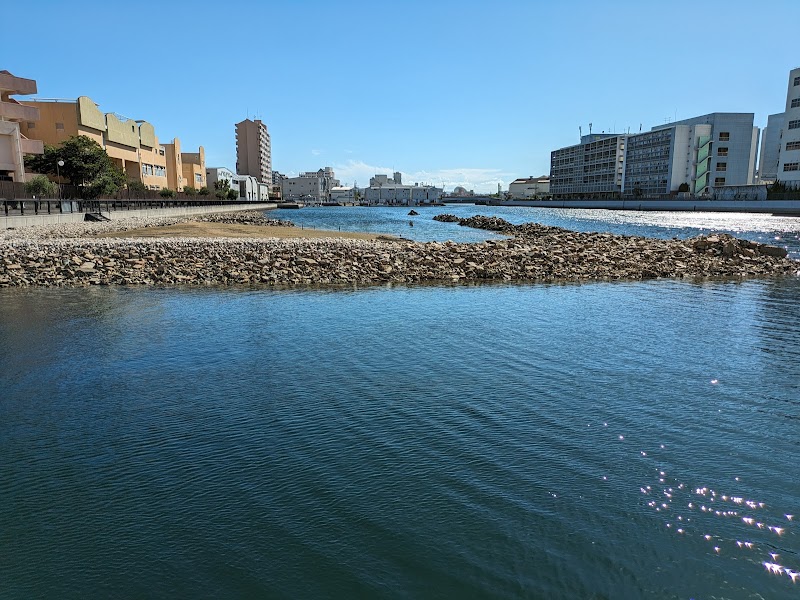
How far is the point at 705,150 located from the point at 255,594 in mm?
156558

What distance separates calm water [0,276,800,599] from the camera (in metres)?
Answer: 5.42

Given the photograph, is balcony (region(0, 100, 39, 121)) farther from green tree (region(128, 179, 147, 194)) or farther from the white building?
the white building

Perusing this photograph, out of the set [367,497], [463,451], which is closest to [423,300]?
[463,451]

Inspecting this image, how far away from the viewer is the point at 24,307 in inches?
700

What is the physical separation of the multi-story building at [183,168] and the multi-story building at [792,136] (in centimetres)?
11627

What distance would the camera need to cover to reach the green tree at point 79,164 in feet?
198

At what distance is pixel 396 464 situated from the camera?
24.5ft

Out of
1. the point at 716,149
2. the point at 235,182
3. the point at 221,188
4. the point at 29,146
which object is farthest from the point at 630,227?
the point at 235,182

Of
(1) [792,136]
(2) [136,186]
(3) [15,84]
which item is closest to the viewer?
(3) [15,84]

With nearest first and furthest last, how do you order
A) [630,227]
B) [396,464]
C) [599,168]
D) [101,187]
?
1. [396,464]
2. [101,187]
3. [630,227]
4. [599,168]

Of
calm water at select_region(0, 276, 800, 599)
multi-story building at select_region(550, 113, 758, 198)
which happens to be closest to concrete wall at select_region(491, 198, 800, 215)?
multi-story building at select_region(550, 113, 758, 198)

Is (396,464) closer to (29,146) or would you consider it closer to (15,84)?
(29,146)

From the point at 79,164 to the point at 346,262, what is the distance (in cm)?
4830

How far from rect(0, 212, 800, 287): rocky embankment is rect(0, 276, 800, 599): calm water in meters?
9.02
